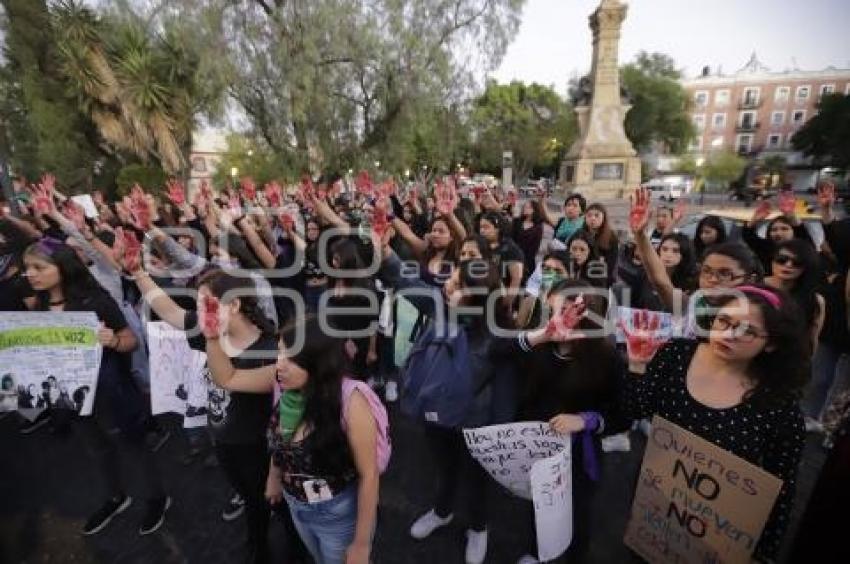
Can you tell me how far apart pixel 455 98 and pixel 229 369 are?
16.4 meters

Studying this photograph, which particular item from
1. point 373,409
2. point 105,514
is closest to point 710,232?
point 373,409

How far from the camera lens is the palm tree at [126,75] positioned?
15250mm

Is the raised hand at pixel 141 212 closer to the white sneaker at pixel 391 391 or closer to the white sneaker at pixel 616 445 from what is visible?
the white sneaker at pixel 391 391

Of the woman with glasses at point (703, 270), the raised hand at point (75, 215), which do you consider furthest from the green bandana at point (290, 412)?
the raised hand at point (75, 215)

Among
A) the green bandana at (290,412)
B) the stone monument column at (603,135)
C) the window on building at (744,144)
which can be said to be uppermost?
the window on building at (744,144)

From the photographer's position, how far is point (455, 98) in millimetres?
16484

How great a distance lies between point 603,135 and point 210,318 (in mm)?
23139

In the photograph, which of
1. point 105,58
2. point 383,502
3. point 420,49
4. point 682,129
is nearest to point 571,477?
point 383,502

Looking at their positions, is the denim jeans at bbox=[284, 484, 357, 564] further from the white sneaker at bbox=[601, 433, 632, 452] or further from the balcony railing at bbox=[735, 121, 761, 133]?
the balcony railing at bbox=[735, 121, 761, 133]

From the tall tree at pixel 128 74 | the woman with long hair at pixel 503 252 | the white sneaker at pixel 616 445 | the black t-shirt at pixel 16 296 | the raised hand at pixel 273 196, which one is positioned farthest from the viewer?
the tall tree at pixel 128 74

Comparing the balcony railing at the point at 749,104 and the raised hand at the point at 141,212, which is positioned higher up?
the balcony railing at the point at 749,104

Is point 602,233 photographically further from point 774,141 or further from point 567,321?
point 774,141

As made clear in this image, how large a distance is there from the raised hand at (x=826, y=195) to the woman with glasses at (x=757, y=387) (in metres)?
3.55

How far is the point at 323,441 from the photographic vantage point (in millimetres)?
1697
